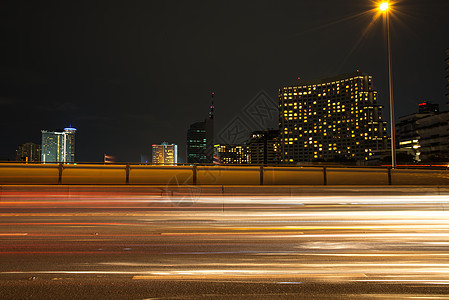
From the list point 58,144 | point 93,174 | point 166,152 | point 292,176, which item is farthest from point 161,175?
point 166,152

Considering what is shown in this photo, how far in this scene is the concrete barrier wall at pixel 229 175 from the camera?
878 inches

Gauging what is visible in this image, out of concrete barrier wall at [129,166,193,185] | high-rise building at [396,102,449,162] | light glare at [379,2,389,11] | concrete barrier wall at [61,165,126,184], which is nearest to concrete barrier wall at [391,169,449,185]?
Answer: light glare at [379,2,389,11]

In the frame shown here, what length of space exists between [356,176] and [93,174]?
55.9 ft

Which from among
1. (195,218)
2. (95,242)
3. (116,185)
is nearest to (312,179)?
(116,185)

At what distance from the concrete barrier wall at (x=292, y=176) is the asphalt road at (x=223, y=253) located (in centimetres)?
1003

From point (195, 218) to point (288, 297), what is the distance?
6634 millimetres

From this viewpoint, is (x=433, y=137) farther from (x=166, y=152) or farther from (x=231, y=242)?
(x=231, y=242)

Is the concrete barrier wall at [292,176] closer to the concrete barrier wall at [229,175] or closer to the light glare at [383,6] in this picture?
the concrete barrier wall at [229,175]

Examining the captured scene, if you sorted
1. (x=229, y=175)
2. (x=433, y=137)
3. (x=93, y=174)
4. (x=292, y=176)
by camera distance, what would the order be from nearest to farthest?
(x=93, y=174)
(x=229, y=175)
(x=292, y=176)
(x=433, y=137)

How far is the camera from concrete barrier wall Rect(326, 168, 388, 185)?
2311 centimetres

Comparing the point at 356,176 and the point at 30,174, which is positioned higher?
the point at 30,174

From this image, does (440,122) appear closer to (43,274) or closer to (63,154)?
(63,154)

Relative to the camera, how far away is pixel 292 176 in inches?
901

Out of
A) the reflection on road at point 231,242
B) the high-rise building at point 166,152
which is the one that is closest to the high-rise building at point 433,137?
the high-rise building at point 166,152
